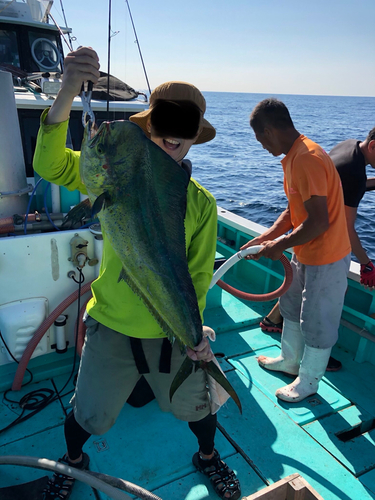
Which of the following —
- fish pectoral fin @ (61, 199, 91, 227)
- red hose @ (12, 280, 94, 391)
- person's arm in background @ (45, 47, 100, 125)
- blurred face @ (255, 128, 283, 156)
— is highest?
person's arm in background @ (45, 47, 100, 125)

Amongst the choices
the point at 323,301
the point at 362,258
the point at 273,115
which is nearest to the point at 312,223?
the point at 323,301

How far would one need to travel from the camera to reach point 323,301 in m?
3.15

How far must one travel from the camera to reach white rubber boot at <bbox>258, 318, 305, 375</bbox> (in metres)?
3.58

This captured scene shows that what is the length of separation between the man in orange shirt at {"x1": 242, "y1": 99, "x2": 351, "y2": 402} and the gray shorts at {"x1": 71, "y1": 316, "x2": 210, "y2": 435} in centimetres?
138

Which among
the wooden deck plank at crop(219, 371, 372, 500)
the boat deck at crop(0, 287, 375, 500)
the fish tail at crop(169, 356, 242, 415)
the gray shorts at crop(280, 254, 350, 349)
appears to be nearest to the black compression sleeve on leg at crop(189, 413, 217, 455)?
the boat deck at crop(0, 287, 375, 500)

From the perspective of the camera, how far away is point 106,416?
84.4 inches

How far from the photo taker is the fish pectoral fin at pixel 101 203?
153cm

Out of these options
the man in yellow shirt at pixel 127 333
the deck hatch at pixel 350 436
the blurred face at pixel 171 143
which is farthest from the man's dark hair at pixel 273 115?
the deck hatch at pixel 350 436

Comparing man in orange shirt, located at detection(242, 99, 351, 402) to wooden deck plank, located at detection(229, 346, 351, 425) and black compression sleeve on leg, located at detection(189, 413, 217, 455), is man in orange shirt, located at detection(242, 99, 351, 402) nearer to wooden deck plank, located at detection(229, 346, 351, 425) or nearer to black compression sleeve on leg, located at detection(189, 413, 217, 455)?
wooden deck plank, located at detection(229, 346, 351, 425)

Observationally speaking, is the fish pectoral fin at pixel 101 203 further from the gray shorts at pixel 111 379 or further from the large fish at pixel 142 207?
the gray shorts at pixel 111 379

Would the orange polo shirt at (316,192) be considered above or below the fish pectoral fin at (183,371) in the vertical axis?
above

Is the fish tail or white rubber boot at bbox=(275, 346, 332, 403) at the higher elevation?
the fish tail

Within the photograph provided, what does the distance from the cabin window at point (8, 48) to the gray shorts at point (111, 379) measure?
630cm

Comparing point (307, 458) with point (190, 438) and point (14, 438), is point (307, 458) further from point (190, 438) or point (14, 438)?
point (14, 438)
